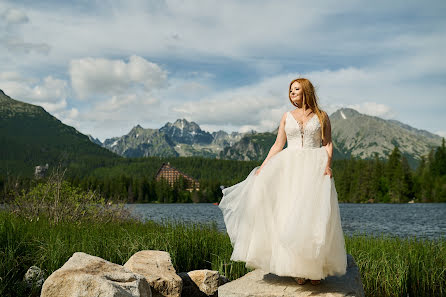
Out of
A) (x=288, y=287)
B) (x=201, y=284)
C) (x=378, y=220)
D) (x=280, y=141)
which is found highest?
(x=280, y=141)

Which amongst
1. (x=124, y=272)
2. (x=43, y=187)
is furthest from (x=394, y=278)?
(x=43, y=187)

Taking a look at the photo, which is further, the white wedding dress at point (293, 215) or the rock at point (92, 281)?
the rock at point (92, 281)

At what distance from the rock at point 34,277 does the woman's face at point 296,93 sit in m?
5.34

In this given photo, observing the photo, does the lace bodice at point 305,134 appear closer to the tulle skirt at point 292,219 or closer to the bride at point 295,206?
the bride at point 295,206

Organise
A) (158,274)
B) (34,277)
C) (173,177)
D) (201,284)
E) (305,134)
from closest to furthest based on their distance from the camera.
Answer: (305,134) < (158,274) < (34,277) < (201,284) < (173,177)

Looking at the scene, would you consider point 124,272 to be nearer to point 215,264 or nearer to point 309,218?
point 309,218

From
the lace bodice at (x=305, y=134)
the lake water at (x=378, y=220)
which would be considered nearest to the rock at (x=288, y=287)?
the lace bodice at (x=305, y=134)

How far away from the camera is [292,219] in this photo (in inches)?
206

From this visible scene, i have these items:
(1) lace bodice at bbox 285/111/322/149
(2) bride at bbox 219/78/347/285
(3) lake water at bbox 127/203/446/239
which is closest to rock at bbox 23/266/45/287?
(2) bride at bbox 219/78/347/285

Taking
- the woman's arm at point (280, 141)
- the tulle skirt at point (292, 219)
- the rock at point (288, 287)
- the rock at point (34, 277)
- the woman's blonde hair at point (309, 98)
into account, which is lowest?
the rock at point (34, 277)

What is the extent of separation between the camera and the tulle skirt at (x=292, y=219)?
16.9ft

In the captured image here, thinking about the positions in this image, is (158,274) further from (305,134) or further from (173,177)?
(173,177)

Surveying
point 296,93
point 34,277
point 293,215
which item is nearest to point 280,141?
point 296,93

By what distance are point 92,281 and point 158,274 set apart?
69.1 inches
